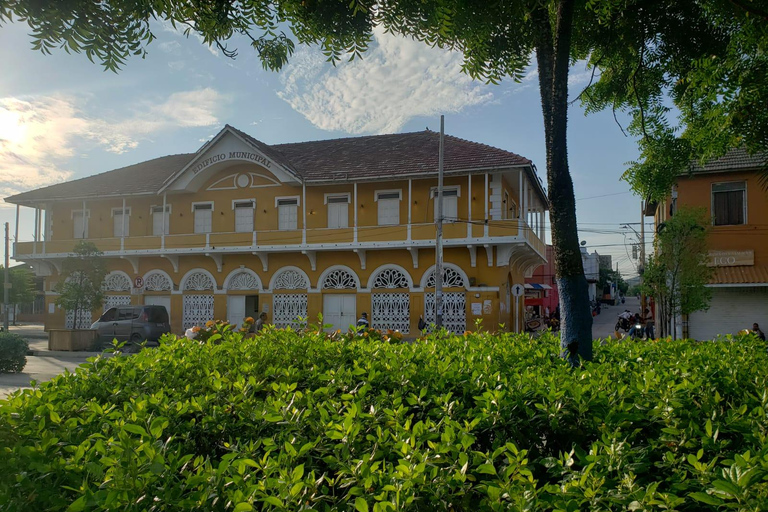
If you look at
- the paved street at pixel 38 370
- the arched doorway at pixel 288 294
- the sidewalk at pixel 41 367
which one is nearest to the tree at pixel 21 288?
the sidewalk at pixel 41 367

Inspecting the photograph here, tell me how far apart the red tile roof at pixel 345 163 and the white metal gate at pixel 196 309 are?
592 cm

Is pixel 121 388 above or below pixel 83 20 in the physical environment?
below

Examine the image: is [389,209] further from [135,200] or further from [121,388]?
[121,388]

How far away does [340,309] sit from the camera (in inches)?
1020

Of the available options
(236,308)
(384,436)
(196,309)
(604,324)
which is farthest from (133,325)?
(604,324)

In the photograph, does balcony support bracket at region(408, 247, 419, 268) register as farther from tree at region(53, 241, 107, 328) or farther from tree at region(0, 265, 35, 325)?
tree at region(0, 265, 35, 325)

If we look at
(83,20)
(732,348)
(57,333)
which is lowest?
(57,333)

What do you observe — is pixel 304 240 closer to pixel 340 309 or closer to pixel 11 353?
pixel 340 309

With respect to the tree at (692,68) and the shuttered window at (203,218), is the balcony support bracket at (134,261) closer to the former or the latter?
the shuttered window at (203,218)

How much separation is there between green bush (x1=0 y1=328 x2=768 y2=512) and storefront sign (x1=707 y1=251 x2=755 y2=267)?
64.9ft

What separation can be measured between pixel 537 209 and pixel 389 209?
951 centimetres

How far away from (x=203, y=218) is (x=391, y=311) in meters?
11.3

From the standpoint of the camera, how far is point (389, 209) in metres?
25.8

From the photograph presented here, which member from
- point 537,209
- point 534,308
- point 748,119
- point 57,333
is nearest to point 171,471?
point 748,119
